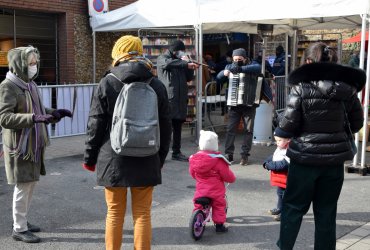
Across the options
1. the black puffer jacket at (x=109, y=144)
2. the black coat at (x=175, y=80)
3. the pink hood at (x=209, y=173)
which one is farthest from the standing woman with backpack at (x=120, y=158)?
the black coat at (x=175, y=80)

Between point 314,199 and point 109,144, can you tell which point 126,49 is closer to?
point 109,144

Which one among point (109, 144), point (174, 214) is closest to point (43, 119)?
point (109, 144)

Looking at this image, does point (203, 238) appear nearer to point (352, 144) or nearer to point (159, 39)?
point (352, 144)

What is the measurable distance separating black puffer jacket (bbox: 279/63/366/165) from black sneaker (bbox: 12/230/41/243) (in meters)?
2.46

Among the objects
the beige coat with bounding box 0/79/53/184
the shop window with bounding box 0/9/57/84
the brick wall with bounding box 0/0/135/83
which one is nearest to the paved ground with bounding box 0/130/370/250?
the beige coat with bounding box 0/79/53/184

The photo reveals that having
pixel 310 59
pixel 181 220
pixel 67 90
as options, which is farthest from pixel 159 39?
pixel 310 59

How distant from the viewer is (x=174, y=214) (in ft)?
17.5

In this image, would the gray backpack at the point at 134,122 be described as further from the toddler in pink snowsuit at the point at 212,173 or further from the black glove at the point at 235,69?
the black glove at the point at 235,69

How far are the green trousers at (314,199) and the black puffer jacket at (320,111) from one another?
0.11 meters

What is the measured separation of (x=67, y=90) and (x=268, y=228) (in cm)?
537

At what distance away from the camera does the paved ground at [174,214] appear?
4508mm

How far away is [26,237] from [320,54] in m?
3.06

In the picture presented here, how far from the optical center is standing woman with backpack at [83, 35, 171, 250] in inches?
136

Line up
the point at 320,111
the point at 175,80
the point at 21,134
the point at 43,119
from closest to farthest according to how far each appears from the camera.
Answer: the point at 320,111 → the point at 43,119 → the point at 21,134 → the point at 175,80
